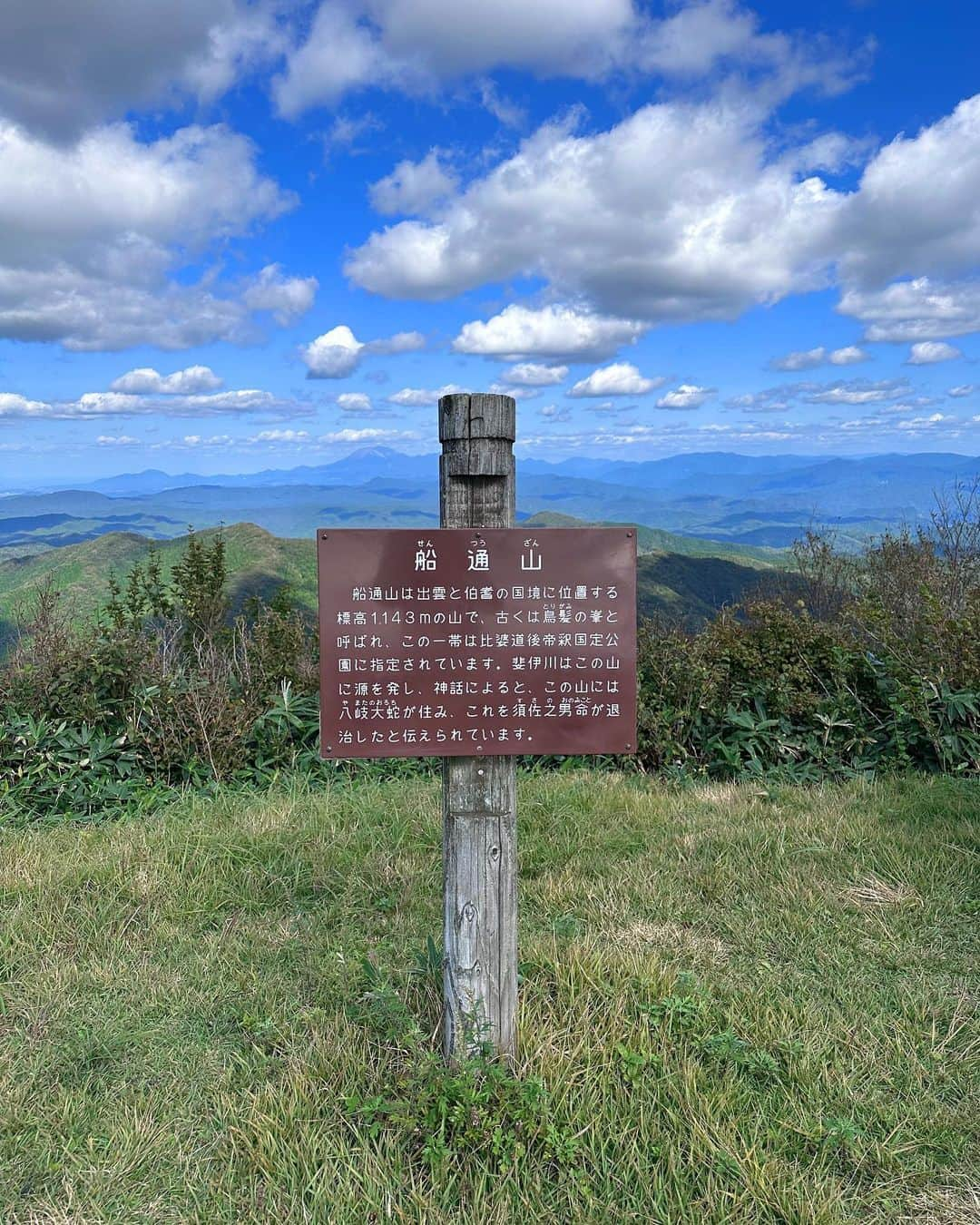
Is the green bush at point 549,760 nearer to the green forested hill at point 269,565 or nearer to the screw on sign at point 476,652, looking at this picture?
the screw on sign at point 476,652

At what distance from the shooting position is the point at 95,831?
193 inches

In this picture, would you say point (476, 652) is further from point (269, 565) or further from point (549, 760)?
point (269, 565)

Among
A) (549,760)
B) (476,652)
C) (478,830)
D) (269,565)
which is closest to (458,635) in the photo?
(476,652)

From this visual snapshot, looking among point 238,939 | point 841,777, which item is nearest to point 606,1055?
point 238,939

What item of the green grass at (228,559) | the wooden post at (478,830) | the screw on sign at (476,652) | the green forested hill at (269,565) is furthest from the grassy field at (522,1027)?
the green forested hill at (269,565)

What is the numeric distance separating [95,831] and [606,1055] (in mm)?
3450

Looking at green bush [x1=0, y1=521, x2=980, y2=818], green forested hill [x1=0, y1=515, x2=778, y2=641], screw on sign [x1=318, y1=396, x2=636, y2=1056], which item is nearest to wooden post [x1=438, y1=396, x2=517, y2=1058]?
screw on sign [x1=318, y1=396, x2=636, y2=1056]

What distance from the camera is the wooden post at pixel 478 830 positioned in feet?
8.91

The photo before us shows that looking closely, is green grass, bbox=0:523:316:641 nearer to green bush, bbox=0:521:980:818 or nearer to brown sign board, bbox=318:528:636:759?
green bush, bbox=0:521:980:818

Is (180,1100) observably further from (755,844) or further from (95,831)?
(755,844)

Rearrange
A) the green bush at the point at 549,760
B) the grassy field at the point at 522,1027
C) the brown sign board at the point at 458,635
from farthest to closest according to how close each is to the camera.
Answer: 1. the green bush at the point at 549,760
2. the brown sign board at the point at 458,635
3. the grassy field at the point at 522,1027

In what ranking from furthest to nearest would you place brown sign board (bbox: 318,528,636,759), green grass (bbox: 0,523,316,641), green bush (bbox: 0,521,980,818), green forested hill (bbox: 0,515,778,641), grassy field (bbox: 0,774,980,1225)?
green grass (bbox: 0,523,316,641), green forested hill (bbox: 0,515,778,641), green bush (bbox: 0,521,980,818), brown sign board (bbox: 318,528,636,759), grassy field (bbox: 0,774,980,1225)

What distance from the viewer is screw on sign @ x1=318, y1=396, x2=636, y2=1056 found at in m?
2.71

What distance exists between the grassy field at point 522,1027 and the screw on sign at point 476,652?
418mm
